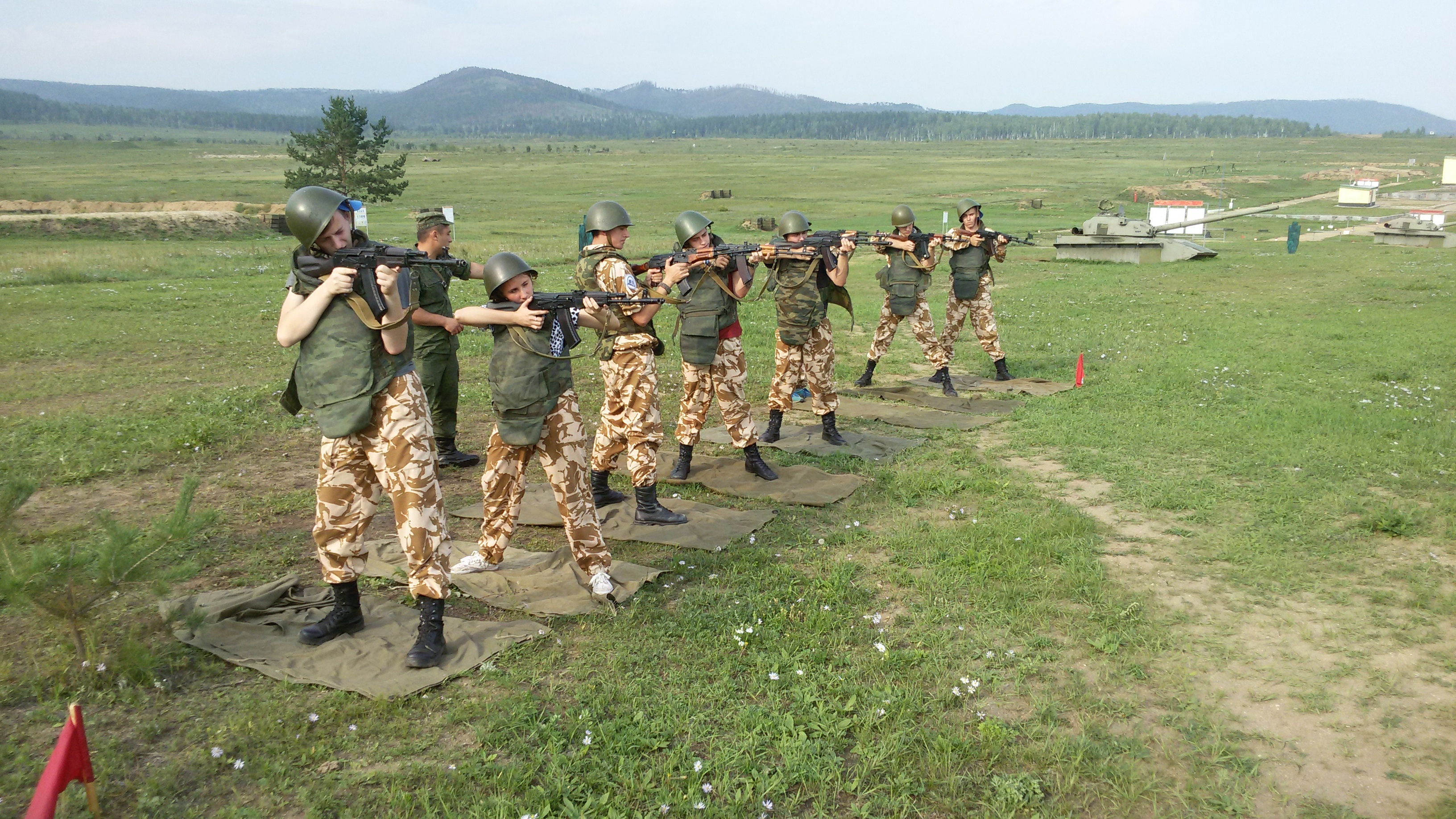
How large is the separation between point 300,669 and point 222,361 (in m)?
10.6

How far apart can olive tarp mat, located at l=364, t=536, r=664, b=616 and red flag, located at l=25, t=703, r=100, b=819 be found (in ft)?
8.44

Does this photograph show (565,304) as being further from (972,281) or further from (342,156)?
(342,156)

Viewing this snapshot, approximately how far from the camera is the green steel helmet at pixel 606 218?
8.08m

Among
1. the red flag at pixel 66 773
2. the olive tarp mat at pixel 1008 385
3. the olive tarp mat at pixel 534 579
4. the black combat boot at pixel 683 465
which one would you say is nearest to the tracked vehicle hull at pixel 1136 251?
the olive tarp mat at pixel 1008 385

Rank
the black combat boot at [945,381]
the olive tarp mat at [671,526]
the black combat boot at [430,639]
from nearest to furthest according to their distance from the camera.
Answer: the black combat boot at [430,639], the olive tarp mat at [671,526], the black combat boot at [945,381]

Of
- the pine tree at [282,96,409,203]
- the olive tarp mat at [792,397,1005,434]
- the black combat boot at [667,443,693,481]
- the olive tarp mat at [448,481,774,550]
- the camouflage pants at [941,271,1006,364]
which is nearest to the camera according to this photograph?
the olive tarp mat at [448,481,774,550]

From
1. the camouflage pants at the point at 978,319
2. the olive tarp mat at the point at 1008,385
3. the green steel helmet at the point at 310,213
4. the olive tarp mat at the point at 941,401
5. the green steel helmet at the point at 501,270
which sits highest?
the green steel helmet at the point at 310,213

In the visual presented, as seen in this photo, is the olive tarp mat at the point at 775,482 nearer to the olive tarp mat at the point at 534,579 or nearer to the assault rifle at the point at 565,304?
the olive tarp mat at the point at 534,579

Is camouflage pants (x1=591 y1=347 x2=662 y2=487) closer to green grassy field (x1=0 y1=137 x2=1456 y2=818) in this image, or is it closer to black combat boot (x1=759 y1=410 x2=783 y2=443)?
green grassy field (x1=0 y1=137 x2=1456 y2=818)

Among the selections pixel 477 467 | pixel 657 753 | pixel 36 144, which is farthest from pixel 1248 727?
pixel 36 144

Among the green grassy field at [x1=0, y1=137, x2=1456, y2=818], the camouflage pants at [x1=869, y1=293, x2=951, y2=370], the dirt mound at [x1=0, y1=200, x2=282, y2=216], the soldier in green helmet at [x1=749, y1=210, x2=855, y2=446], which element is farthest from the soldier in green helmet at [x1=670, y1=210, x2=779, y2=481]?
the dirt mound at [x1=0, y1=200, x2=282, y2=216]

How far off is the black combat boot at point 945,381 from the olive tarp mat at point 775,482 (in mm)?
4059

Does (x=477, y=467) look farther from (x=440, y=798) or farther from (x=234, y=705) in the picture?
(x=440, y=798)

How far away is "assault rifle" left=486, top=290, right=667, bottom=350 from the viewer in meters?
6.65
